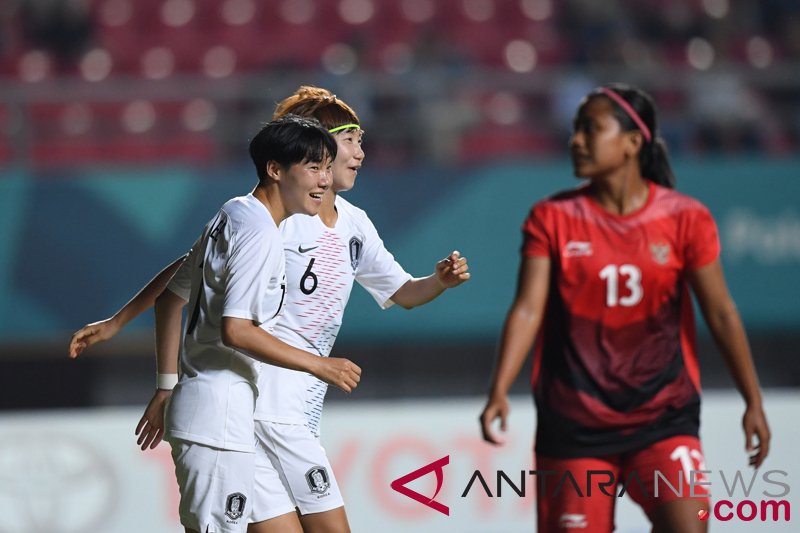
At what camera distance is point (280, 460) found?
150 inches

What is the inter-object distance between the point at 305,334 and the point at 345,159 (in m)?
0.56

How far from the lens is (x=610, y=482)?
3.85 meters

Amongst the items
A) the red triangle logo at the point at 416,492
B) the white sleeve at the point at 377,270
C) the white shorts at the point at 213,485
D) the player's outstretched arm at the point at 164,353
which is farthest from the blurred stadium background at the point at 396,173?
the white shorts at the point at 213,485

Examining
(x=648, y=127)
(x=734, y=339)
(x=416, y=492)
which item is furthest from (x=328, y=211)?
(x=416, y=492)

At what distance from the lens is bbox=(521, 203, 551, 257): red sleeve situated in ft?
13.0

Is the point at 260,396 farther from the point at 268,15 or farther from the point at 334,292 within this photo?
the point at 268,15

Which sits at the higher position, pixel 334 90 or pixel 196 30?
pixel 196 30

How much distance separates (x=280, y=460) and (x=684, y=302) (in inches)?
54.5

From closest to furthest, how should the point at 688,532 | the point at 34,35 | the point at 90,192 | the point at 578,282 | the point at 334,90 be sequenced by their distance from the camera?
1. the point at 688,532
2. the point at 578,282
3. the point at 334,90
4. the point at 90,192
5. the point at 34,35

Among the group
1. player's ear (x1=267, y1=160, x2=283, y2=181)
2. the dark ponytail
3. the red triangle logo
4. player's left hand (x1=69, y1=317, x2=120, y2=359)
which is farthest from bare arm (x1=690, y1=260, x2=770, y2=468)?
the red triangle logo

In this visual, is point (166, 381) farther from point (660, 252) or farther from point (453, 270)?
point (660, 252)

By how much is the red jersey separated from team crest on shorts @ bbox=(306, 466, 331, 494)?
685mm

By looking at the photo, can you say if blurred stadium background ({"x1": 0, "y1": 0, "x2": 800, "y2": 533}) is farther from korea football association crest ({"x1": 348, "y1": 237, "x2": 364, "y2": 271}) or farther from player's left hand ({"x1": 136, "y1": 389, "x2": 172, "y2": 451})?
player's left hand ({"x1": 136, "y1": 389, "x2": 172, "y2": 451})

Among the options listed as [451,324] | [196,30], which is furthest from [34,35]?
[451,324]
